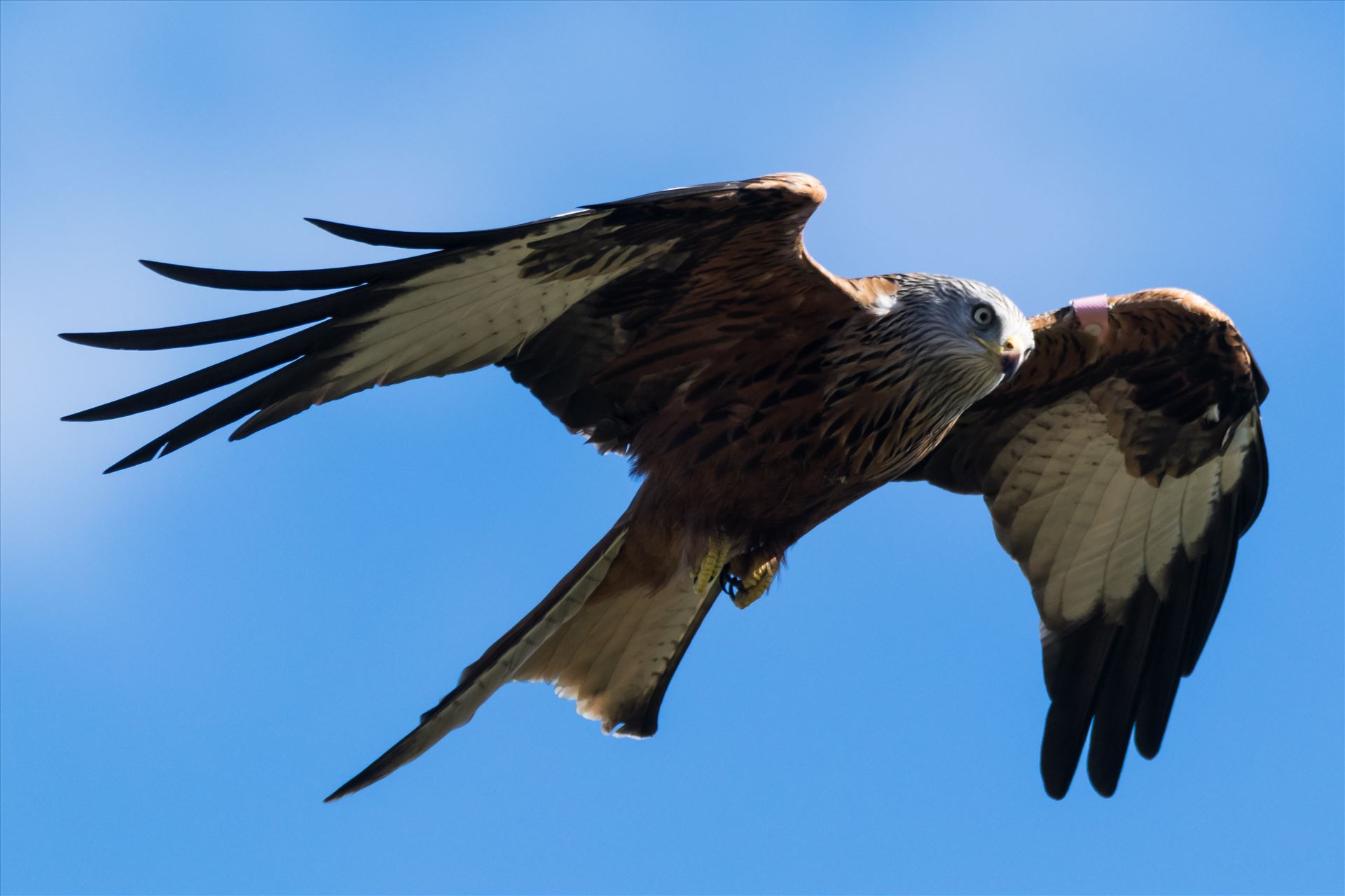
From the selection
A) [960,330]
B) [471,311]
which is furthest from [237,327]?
[960,330]

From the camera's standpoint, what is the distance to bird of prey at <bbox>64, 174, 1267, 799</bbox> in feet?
20.7

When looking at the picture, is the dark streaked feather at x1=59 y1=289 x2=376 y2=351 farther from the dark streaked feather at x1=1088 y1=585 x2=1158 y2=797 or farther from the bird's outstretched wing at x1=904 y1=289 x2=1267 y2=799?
the dark streaked feather at x1=1088 y1=585 x2=1158 y2=797

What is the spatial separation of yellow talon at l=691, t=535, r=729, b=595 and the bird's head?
122 centimetres

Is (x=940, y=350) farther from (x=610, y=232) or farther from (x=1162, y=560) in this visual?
(x=1162, y=560)

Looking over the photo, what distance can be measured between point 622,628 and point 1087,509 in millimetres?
2634

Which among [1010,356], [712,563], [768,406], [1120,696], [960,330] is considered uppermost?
[960,330]

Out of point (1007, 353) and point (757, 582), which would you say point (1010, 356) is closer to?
point (1007, 353)

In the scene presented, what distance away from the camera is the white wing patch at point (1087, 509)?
27.2 feet

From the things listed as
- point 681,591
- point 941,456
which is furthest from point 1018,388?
point 681,591

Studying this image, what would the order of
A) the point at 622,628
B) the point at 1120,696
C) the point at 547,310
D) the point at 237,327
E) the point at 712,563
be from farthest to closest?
1. the point at 1120,696
2. the point at 622,628
3. the point at 712,563
4. the point at 547,310
5. the point at 237,327

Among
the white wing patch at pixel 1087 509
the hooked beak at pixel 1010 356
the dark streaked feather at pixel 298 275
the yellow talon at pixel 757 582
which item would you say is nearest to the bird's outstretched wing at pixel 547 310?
the dark streaked feather at pixel 298 275

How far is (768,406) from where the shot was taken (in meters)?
6.94

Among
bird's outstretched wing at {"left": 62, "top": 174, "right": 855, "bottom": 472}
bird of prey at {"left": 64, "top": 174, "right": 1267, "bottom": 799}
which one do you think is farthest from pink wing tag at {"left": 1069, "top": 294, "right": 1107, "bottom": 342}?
bird's outstretched wing at {"left": 62, "top": 174, "right": 855, "bottom": 472}

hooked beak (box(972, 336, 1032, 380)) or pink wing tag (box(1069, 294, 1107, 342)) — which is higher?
pink wing tag (box(1069, 294, 1107, 342))
